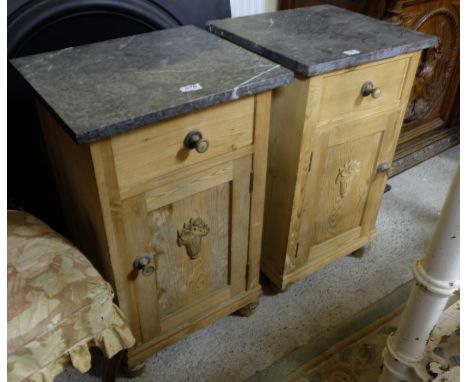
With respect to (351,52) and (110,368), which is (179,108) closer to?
(351,52)

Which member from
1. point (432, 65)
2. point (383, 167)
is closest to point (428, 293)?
point (383, 167)

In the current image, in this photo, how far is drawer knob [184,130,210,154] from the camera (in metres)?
A: 0.90

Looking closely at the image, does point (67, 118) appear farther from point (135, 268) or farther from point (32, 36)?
point (32, 36)

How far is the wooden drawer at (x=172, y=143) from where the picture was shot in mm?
845

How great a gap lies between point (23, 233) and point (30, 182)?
1.26 ft

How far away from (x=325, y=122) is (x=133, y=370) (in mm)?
824

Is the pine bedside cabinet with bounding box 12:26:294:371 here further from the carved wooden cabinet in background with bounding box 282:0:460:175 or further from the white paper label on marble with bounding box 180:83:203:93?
the carved wooden cabinet in background with bounding box 282:0:460:175

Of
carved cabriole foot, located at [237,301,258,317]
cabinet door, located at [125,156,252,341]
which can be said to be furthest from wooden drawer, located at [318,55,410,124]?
carved cabriole foot, located at [237,301,258,317]

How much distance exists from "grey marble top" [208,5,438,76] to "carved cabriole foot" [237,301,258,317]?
0.72 meters

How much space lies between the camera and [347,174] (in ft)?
4.20

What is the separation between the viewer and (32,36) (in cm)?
116
